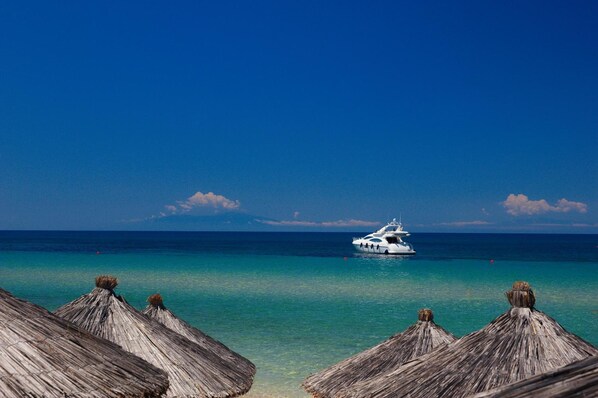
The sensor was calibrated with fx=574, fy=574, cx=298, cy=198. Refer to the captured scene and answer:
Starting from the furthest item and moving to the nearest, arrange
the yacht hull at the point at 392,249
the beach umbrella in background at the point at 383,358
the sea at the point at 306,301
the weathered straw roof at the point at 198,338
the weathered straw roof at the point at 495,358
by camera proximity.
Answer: the yacht hull at the point at 392,249 → the sea at the point at 306,301 → the weathered straw roof at the point at 198,338 → the beach umbrella in background at the point at 383,358 → the weathered straw roof at the point at 495,358

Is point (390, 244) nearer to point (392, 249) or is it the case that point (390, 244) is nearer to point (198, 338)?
point (392, 249)

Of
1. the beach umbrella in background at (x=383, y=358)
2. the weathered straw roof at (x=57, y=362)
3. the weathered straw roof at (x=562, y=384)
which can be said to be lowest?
the beach umbrella in background at (x=383, y=358)

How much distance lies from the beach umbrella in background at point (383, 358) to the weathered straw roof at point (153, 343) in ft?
3.86

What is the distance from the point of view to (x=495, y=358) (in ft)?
19.6

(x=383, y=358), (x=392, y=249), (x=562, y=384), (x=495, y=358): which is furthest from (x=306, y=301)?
(x=392, y=249)

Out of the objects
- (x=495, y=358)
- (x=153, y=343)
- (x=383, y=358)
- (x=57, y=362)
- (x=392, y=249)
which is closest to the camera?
(x=57, y=362)

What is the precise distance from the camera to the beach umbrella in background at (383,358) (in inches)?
327

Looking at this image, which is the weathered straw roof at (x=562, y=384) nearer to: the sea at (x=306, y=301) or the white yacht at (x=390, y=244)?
the sea at (x=306, y=301)

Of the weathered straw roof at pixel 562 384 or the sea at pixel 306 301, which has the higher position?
the weathered straw roof at pixel 562 384

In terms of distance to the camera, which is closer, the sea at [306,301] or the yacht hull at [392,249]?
the sea at [306,301]

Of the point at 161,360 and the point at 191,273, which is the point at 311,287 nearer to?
the point at 191,273

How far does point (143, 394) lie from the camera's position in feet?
15.9

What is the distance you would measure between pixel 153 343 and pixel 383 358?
333cm

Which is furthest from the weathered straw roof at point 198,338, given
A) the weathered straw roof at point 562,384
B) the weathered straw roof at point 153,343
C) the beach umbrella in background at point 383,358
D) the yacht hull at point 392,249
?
the yacht hull at point 392,249
